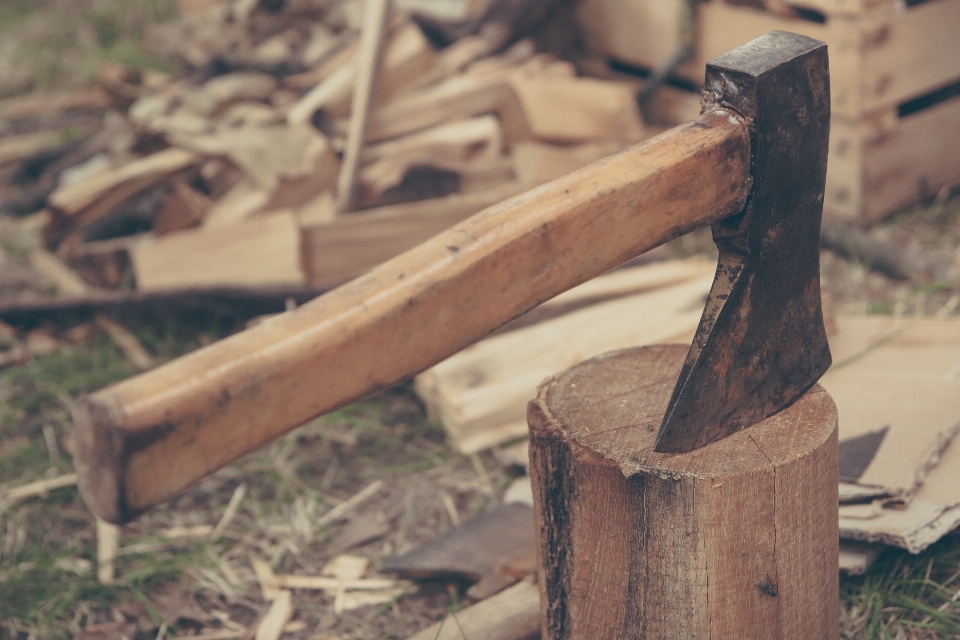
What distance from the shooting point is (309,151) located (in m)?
3.59

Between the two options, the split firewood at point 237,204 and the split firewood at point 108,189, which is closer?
the split firewood at point 237,204

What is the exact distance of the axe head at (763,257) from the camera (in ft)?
4.77

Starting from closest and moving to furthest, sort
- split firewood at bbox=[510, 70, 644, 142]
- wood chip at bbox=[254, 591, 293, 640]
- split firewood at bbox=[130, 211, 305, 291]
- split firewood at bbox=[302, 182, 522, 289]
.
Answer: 1. wood chip at bbox=[254, 591, 293, 640]
2. split firewood at bbox=[302, 182, 522, 289]
3. split firewood at bbox=[130, 211, 305, 291]
4. split firewood at bbox=[510, 70, 644, 142]

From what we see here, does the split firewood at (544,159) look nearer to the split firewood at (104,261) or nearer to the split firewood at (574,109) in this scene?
the split firewood at (574,109)

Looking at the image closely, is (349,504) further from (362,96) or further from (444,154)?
(362,96)

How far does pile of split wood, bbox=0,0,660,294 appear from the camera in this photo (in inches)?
136

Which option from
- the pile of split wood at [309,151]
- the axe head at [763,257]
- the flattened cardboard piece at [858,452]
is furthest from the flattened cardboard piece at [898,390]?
the pile of split wood at [309,151]

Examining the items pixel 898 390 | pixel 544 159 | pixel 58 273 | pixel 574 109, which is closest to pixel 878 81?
pixel 574 109

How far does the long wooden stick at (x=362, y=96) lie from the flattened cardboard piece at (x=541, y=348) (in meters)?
0.90

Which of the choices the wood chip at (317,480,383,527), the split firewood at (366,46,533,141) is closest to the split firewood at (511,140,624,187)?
the split firewood at (366,46,533,141)

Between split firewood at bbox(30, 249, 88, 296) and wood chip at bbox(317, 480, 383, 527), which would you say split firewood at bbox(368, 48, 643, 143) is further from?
wood chip at bbox(317, 480, 383, 527)

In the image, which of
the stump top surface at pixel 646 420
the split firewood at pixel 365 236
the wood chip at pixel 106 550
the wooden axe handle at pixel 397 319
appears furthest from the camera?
the split firewood at pixel 365 236

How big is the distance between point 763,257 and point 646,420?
1.21ft

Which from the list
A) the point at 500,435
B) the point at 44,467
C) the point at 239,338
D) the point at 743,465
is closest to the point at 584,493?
the point at 743,465
